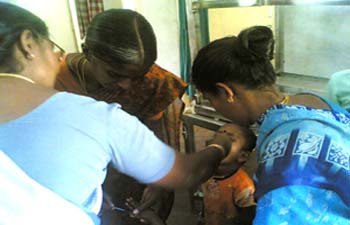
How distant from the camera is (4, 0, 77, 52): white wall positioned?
2.89 metres

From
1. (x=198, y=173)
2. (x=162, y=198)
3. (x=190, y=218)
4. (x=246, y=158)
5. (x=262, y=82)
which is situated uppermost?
(x=262, y=82)

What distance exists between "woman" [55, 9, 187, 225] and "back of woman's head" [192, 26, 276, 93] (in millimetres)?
246

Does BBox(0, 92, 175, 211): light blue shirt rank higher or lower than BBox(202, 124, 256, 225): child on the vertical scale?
higher

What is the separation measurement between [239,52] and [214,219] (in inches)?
31.9

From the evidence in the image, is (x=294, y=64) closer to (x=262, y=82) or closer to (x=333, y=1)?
(x=333, y=1)

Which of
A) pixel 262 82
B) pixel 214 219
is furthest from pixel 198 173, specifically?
pixel 214 219

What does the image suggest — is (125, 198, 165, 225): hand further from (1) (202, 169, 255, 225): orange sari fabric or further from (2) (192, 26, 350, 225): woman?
(2) (192, 26, 350, 225): woman

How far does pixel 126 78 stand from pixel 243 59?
0.39 metres

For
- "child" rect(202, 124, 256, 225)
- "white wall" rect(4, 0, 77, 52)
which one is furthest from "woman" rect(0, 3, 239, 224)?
"white wall" rect(4, 0, 77, 52)

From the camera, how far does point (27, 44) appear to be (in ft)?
2.09

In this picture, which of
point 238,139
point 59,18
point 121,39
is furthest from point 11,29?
point 59,18

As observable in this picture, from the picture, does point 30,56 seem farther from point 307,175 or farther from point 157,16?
point 157,16

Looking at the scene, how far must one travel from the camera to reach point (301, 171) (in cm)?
64

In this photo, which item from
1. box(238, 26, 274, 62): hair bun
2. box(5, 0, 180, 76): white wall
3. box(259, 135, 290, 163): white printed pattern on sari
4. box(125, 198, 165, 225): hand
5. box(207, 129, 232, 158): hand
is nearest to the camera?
box(259, 135, 290, 163): white printed pattern on sari
